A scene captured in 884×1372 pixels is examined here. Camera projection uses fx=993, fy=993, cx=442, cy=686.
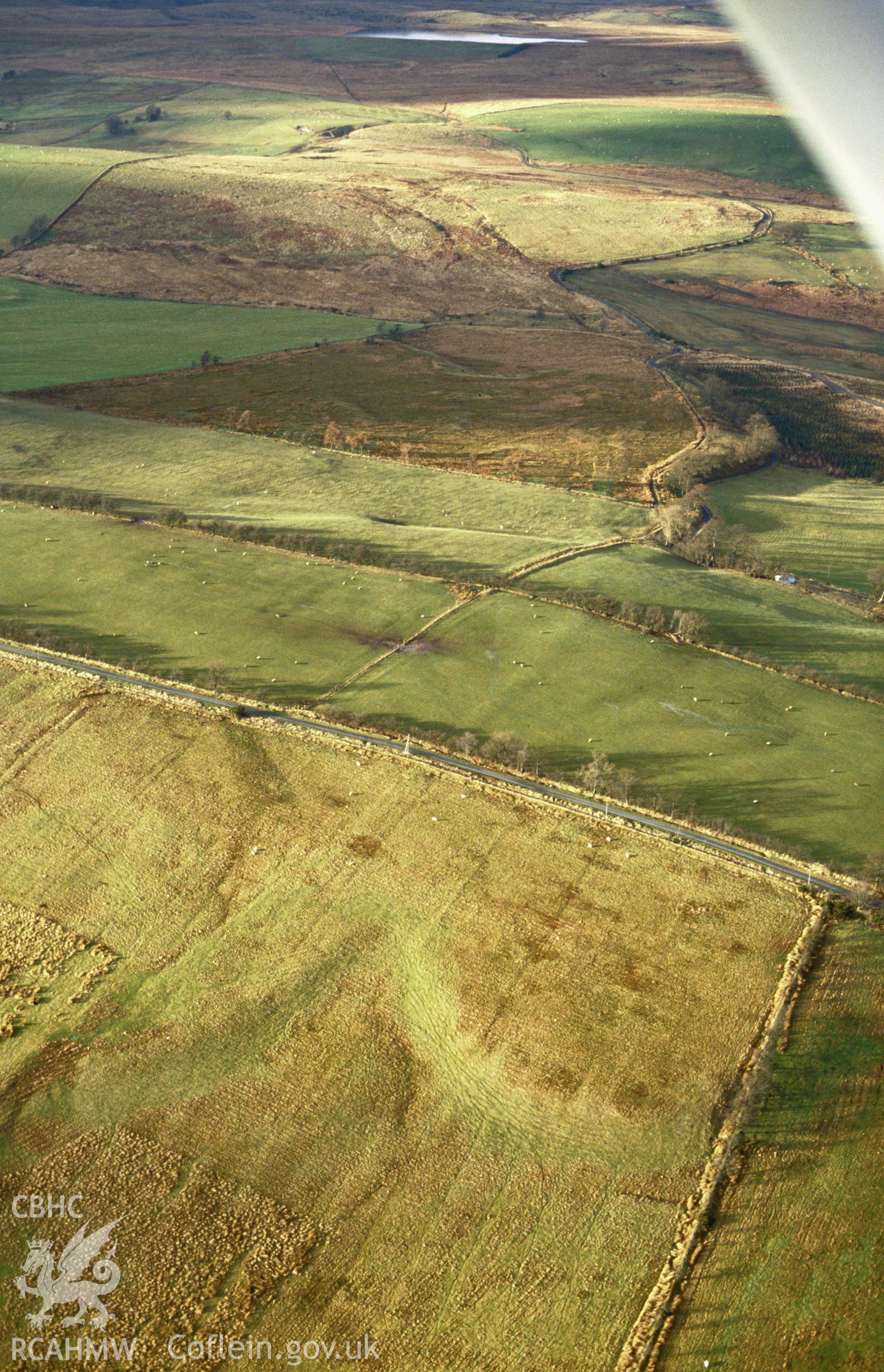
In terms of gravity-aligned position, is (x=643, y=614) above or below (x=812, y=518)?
above

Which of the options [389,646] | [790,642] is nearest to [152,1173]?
[389,646]

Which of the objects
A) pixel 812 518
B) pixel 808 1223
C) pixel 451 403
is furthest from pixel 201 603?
pixel 812 518

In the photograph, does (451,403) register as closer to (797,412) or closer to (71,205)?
(797,412)

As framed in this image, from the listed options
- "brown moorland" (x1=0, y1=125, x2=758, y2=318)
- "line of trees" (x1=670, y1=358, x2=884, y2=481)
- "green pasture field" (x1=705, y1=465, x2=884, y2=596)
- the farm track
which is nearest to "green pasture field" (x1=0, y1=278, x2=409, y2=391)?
"brown moorland" (x1=0, y1=125, x2=758, y2=318)

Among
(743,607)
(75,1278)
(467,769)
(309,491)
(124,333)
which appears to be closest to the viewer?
(75,1278)

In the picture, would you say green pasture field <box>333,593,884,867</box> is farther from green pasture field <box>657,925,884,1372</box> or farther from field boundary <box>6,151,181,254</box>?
field boundary <box>6,151,181,254</box>

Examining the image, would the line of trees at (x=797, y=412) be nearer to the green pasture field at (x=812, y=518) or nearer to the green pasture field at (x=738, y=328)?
the green pasture field at (x=812, y=518)

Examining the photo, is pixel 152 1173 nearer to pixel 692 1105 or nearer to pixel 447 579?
pixel 692 1105
